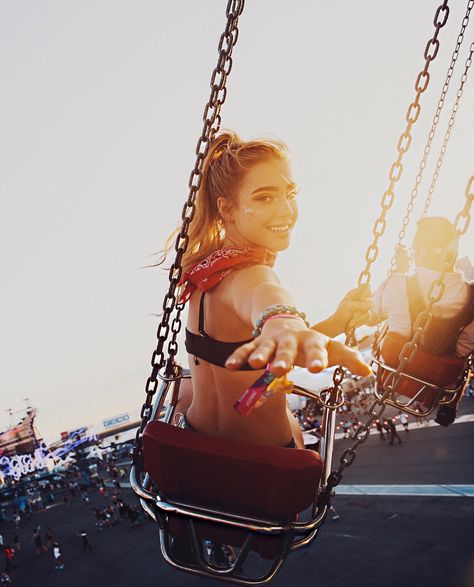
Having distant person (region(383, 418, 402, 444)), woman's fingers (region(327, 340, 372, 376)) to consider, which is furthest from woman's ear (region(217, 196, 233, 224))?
distant person (region(383, 418, 402, 444))

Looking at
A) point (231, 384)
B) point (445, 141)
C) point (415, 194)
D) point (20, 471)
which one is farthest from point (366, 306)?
point (20, 471)

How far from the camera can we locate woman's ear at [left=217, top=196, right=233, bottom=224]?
172 centimetres

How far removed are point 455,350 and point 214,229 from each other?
73.2 inches

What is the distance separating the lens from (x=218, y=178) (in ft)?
5.72

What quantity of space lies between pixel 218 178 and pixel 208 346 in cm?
70

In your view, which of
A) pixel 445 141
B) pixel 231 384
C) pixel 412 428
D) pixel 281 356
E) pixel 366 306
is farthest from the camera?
pixel 412 428

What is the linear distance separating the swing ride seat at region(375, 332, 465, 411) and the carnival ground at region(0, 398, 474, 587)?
6520 millimetres

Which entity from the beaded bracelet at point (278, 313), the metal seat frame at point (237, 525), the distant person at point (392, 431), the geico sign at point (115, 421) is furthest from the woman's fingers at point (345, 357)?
the geico sign at point (115, 421)

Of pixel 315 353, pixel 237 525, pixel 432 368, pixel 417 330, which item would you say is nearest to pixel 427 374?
pixel 432 368

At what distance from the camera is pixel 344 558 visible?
1009 cm

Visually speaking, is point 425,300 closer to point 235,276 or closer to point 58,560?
point 235,276

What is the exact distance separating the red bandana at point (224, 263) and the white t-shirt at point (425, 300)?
1438 millimetres

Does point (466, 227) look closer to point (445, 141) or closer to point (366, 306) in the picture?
point (366, 306)

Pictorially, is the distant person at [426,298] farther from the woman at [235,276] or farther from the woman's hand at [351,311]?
the woman at [235,276]
